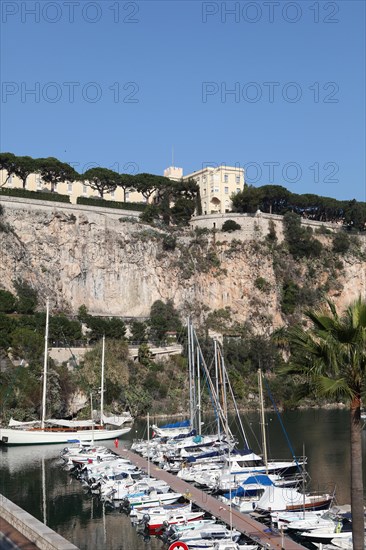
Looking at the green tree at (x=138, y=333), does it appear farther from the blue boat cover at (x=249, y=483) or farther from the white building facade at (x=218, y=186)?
the blue boat cover at (x=249, y=483)

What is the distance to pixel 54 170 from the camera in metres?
75.1

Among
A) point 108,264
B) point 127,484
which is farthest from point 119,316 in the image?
point 127,484

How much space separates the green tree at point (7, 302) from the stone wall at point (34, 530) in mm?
40707

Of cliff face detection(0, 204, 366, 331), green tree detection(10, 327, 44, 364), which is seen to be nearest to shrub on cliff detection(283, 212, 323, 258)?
cliff face detection(0, 204, 366, 331)

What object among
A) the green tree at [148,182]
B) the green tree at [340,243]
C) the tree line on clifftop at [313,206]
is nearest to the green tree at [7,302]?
the green tree at [148,182]

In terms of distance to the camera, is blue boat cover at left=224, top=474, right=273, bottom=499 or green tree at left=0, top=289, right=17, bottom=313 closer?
blue boat cover at left=224, top=474, right=273, bottom=499

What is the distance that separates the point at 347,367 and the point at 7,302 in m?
50.1

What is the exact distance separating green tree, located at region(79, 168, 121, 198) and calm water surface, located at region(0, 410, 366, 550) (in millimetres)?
36087

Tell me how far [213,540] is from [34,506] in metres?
10.2

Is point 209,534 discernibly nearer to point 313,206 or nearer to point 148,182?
point 148,182

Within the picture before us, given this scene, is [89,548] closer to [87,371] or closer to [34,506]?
[34,506]

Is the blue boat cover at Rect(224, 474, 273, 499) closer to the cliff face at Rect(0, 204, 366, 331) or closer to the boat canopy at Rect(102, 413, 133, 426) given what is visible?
the boat canopy at Rect(102, 413, 133, 426)

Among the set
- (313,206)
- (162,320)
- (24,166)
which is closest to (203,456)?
(162,320)

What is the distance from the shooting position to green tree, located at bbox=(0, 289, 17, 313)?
5869 centimetres
